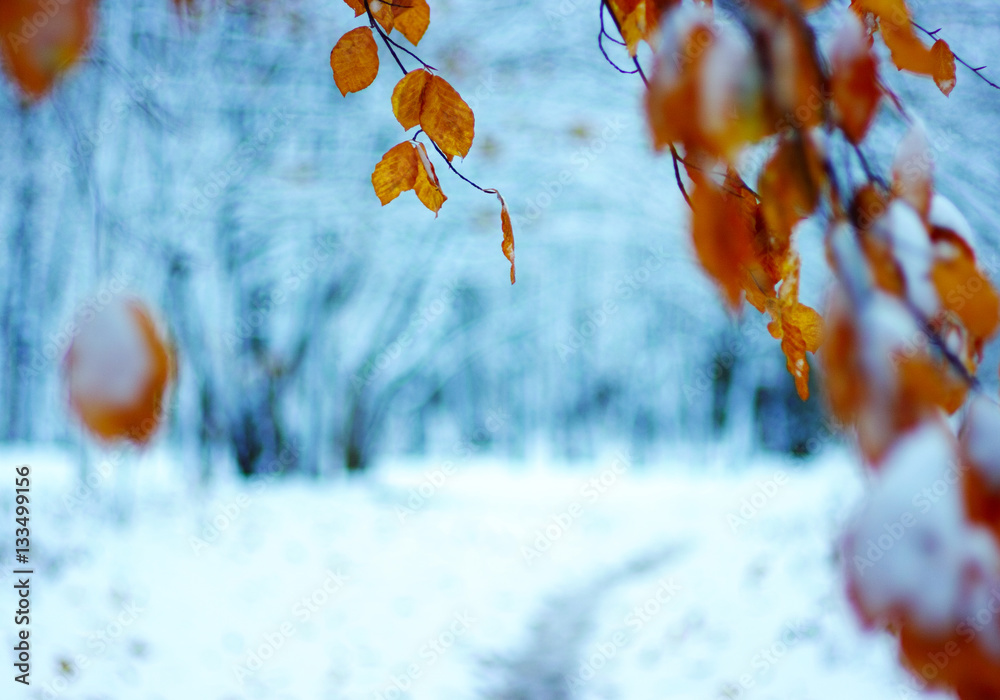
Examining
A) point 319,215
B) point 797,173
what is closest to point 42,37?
point 797,173

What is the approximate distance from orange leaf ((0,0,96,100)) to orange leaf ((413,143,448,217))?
805 millimetres

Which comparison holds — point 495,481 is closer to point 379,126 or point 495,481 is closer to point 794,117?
point 379,126

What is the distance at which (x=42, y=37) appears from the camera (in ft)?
2.03

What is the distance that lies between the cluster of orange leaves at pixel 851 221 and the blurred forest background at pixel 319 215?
3189 mm

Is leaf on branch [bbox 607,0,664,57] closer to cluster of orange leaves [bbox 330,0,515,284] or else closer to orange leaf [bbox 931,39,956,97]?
cluster of orange leaves [bbox 330,0,515,284]

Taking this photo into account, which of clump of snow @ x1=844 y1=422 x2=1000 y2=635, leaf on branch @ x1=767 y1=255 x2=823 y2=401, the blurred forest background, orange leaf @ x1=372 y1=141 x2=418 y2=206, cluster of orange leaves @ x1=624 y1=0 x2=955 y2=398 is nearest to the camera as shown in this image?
clump of snow @ x1=844 y1=422 x2=1000 y2=635

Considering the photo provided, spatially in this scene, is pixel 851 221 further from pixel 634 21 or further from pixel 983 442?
pixel 634 21

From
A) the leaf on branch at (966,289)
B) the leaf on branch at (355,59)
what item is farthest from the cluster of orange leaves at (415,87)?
the leaf on branch at (966,289)

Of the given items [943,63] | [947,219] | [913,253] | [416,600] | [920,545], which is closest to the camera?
[920,545]

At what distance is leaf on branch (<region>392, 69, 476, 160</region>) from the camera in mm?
1266

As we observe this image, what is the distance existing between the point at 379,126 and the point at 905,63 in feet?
20.7

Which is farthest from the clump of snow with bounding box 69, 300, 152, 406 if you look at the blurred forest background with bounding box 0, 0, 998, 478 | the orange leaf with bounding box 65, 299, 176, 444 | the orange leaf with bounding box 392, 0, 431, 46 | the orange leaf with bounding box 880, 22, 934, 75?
the blurred forest background with bounding box 0, 0, 998, 478

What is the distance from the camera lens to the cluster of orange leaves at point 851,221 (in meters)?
0.54

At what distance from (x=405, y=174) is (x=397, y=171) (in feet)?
0.05
